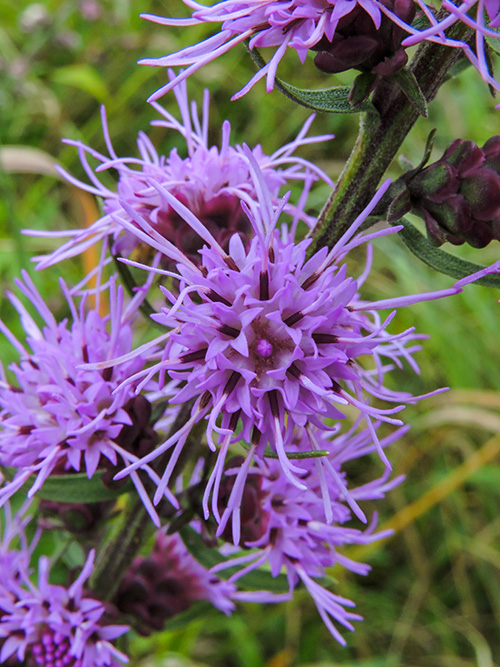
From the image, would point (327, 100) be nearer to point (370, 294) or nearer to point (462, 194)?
point (462, 194)

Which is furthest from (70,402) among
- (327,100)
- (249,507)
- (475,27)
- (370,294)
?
(370,294)

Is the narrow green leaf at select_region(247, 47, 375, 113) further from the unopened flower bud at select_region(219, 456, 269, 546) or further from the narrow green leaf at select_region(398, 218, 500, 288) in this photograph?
the unopened flower bud at select_region(219, 456, 269, 546)

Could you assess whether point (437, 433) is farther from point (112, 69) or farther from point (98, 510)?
point (112, 69)

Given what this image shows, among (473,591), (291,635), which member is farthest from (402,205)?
(473,591)

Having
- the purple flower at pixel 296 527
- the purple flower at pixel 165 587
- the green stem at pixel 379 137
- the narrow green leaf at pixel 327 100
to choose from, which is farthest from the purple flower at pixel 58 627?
the narrow green leaf at pixel 327 100

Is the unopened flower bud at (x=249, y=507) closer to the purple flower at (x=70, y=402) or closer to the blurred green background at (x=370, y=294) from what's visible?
the purple flower at (x=70, y=402)
